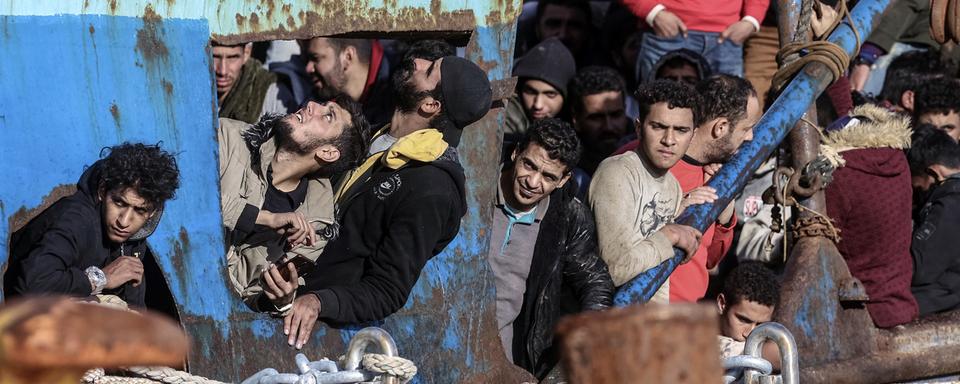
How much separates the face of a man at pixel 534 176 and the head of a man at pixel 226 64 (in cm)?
157

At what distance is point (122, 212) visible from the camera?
13.3 ft

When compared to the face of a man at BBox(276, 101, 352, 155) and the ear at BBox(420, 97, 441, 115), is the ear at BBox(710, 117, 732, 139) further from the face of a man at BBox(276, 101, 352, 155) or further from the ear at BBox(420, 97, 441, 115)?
the face of a man at BBox(276, 101, 352, 155)

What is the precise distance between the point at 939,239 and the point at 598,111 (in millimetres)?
1725

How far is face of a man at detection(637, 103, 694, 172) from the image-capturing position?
5.50 m

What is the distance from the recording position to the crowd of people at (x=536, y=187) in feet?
14.5

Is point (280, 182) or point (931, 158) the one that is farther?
point (931, 158)

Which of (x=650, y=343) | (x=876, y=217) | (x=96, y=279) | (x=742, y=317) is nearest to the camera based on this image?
(x=650, y=343)

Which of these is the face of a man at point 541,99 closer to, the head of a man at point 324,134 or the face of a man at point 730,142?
the face of a man at point 730,142

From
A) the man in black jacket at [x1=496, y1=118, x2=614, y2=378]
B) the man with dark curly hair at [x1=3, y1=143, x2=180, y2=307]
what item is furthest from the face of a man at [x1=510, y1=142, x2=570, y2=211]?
the man with dark curly hair at [x1=3, y1=143, x2=180, y2=307]

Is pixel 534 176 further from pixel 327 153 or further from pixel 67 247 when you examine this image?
pixel 67 247

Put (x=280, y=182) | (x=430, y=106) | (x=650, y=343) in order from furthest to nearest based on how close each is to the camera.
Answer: (x=430, y=106) → (x=280, y=182) → (x=650, y=343)

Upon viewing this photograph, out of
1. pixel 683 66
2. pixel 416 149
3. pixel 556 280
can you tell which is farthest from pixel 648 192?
pixel 683 66

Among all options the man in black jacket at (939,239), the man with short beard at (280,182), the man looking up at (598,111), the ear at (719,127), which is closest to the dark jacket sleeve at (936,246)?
the man in black jacket at (939,239)

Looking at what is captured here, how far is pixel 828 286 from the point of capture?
620 cm
